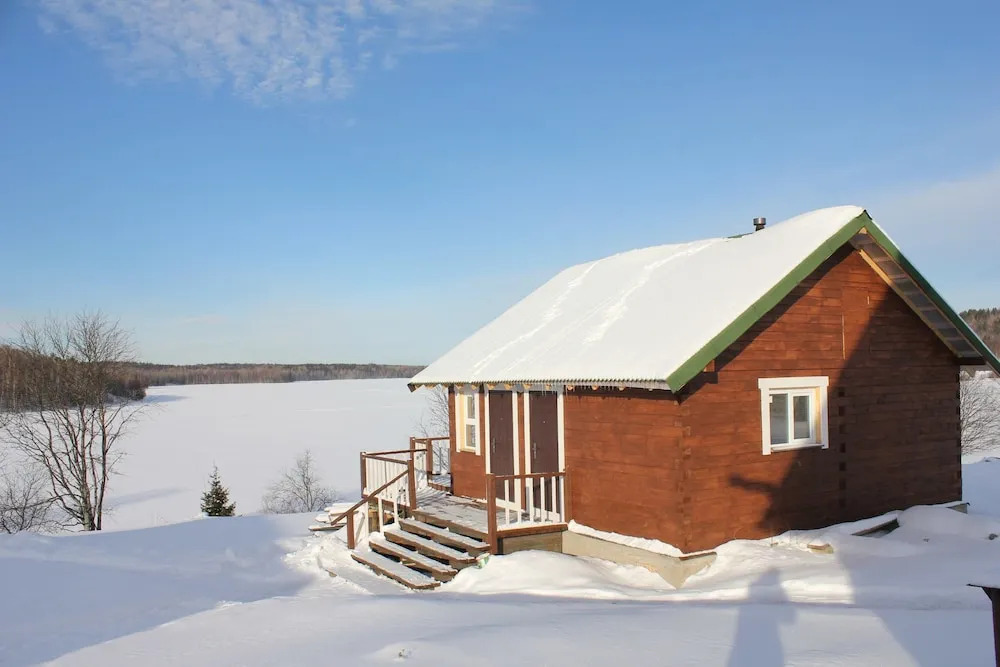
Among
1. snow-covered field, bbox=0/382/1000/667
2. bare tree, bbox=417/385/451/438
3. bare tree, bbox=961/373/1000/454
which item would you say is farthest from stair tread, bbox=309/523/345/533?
bare tree, bbox=417/385/451/438

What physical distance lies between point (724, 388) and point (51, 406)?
90.0ft

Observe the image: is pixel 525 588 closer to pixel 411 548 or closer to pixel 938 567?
pixel 411 548

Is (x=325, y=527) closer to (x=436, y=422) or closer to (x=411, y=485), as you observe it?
(x=411, y=485)

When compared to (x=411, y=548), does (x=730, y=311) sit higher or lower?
higher

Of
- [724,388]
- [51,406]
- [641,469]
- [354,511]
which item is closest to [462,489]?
[354,511]

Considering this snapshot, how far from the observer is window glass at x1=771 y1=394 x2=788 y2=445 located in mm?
11742

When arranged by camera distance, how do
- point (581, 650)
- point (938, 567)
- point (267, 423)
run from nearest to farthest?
point (581, 650), point (938, 567), point (267, 423)

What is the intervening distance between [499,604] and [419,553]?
14.6ft

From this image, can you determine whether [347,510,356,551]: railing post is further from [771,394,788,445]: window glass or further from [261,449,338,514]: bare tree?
[261,449,338,514]: bare tree

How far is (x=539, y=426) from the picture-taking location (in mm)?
13391

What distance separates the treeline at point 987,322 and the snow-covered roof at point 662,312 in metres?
66.0

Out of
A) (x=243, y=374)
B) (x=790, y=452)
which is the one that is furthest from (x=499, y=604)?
(x=243, y=374)

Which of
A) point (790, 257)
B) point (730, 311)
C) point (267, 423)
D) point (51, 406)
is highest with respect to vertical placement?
point (790, 257)

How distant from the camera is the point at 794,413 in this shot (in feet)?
39.2
